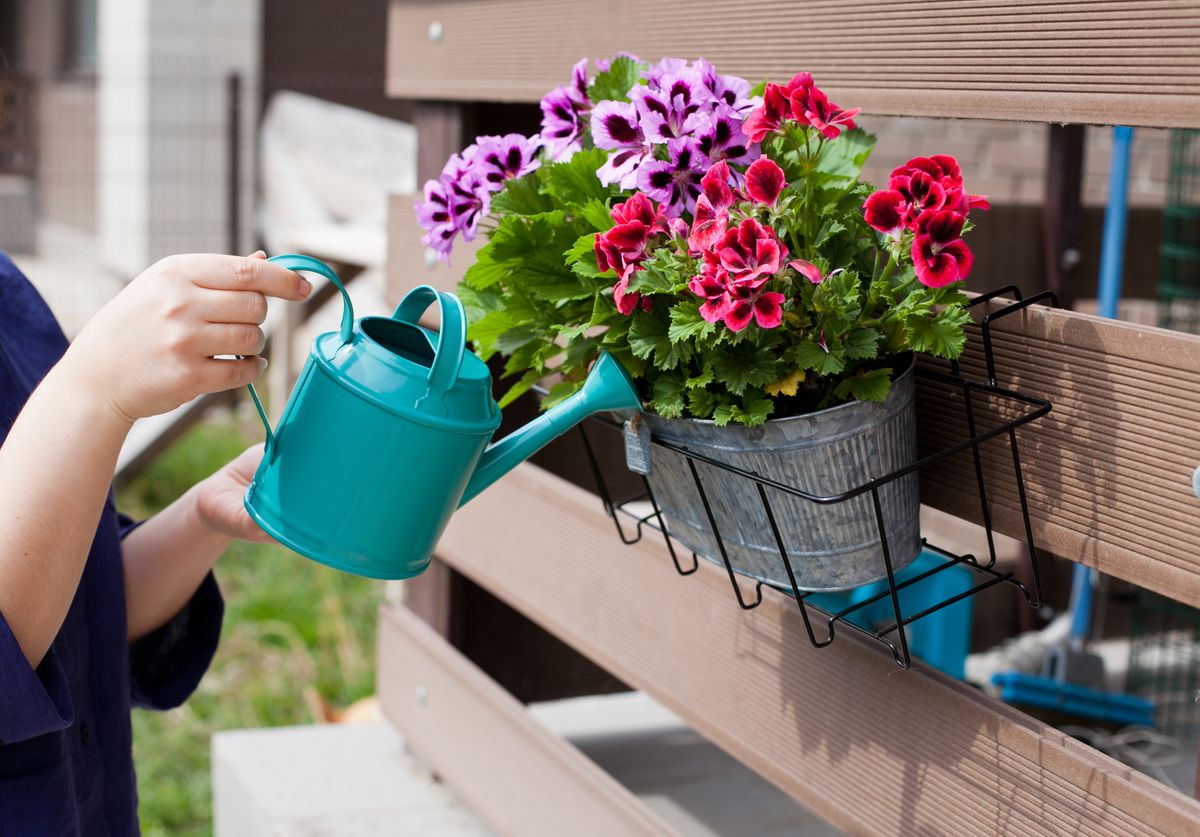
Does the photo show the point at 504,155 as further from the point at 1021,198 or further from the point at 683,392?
the point at 1021,198

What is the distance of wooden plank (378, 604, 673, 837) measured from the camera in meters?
1.59

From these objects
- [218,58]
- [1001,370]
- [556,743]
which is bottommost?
[556,743]

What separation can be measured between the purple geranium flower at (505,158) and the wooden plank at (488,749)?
2.41ft

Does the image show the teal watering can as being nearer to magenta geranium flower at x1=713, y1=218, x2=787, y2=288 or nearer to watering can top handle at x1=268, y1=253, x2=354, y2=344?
watering can top handle at x1=268, y1=253, x2=354, y2=344

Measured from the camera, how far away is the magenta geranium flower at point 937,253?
0.88 meters

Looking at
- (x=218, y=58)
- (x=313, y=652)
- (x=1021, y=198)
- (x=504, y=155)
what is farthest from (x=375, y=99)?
(x=504, y=155)

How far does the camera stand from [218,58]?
7.27 m

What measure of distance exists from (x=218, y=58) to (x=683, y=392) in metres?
6.89

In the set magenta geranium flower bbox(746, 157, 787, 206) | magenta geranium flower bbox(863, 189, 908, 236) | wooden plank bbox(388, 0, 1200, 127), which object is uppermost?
wooden plank bbox(388, 0, 1200, 127)

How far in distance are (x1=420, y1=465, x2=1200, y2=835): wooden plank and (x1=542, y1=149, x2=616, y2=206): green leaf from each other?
0.43 m

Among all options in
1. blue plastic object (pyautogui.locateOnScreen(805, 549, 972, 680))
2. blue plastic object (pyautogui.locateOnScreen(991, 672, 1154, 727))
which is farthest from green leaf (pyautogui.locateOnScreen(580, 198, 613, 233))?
blue plastic object (pyautogui.locateOnScreen(991, 672, 1154, 727))

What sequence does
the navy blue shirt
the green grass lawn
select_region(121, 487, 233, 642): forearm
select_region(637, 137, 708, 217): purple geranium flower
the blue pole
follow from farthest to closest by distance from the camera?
the green grass lawn
the blue pole
select_region(121, 487, 233, 642): forearm
the navy blue shirt
select_region(637, 137, 708, 217): purple geranium flower

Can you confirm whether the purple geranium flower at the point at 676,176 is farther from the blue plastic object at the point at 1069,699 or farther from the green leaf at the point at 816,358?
the blue plastic object at the point at 1069,699

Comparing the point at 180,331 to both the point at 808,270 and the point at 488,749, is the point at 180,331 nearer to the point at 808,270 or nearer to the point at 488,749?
the point at 808,270
